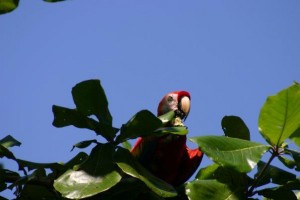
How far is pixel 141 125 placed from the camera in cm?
140

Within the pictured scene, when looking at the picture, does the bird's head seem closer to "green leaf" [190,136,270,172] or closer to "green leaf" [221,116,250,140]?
"green leaf" [221,116,250,140]

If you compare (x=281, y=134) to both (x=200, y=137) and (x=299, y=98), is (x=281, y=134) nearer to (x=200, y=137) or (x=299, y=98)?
(x=299, y=98)

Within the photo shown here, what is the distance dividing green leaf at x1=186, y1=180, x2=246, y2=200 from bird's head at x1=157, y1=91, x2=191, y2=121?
3.92ft

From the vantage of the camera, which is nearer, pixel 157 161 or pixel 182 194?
pixel 182 194

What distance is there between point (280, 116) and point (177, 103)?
1278mm

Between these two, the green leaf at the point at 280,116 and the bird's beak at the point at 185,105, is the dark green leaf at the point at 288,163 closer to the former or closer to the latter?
the green leaf at the point at 280,116

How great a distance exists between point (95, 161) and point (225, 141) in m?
0.41

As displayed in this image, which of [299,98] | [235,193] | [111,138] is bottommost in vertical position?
[235,193]

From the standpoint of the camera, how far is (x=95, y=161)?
4.44ft

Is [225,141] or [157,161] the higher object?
[225,141]

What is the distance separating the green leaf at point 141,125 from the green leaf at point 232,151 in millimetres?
179

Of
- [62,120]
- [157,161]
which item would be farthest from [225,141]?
[157,161]

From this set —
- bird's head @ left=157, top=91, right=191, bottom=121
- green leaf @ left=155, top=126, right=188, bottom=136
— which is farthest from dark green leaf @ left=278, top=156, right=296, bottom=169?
bird's head @ left=157, top=91, right=191, bottom=121

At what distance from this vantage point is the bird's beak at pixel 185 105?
2.58 m
